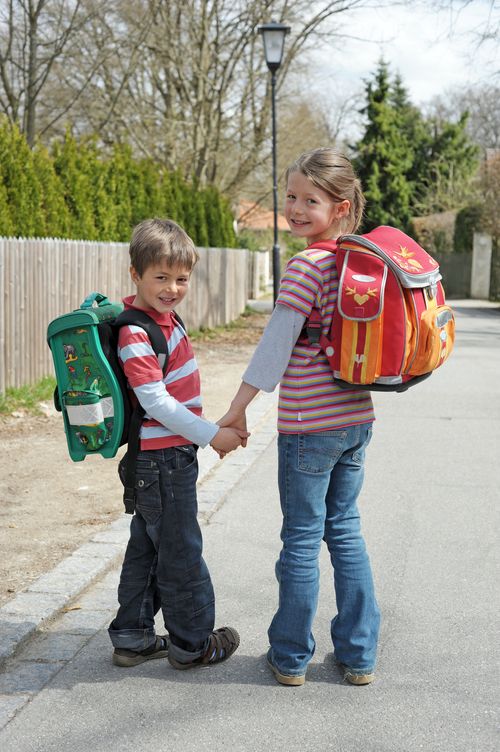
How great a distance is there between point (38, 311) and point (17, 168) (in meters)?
1.58

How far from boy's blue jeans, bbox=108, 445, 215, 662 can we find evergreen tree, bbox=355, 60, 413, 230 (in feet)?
156

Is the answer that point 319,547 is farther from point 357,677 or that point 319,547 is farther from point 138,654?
point 138,654

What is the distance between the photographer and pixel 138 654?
342 centimetres

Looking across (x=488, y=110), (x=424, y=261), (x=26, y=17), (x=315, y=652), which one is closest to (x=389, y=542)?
(x=315, y=652)

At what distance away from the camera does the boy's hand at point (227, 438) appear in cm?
316

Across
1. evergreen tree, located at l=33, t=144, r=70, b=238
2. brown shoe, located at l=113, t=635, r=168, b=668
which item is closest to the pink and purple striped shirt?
brown shoe, located at l=113, t=635, r=168, b=668

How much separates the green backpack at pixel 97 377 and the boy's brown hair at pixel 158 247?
0.58 feet

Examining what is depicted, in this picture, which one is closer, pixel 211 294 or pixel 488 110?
pixel 211 294

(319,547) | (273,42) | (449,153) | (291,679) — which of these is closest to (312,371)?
(319,547)

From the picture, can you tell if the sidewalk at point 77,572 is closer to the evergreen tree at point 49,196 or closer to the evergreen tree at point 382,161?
the evergreen tree at point 49,196

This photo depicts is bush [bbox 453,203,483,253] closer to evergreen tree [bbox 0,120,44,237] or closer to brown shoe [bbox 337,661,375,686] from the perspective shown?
evergreen tree [bbox 0,120,44,237]

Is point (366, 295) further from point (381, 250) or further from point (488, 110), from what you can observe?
point (488, 110)

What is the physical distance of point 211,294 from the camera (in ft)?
62.8

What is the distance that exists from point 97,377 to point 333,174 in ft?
3.32
